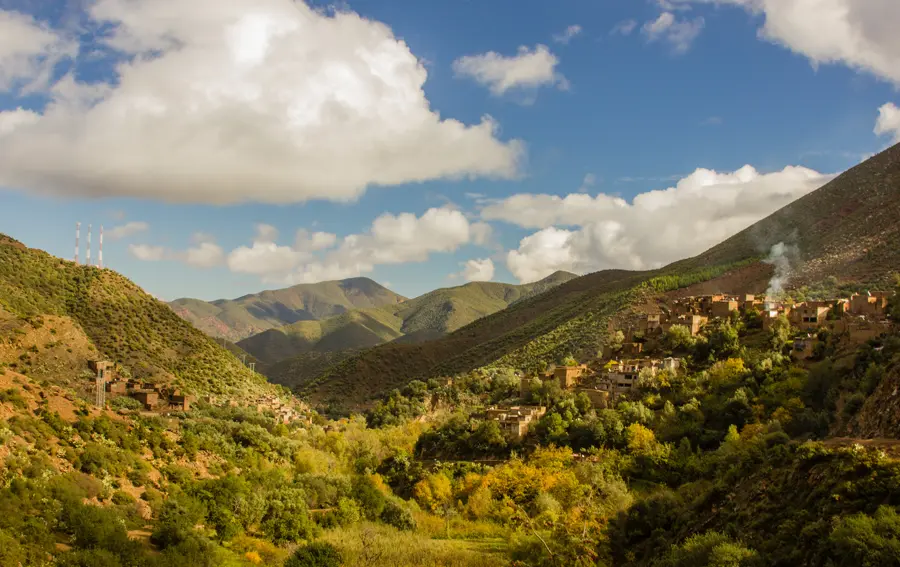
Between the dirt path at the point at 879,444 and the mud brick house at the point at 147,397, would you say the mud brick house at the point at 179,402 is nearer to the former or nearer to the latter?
the mud brick house at the point at 147,397

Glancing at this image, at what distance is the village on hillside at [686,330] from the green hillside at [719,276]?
459 inches

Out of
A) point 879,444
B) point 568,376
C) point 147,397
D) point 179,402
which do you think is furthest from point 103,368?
point 879,444

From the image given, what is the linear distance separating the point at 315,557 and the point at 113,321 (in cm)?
3271

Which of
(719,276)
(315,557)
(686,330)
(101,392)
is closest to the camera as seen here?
(315,557)

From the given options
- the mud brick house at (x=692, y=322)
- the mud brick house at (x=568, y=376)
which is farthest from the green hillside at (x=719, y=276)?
the mud brick house at (x=568, y=376)

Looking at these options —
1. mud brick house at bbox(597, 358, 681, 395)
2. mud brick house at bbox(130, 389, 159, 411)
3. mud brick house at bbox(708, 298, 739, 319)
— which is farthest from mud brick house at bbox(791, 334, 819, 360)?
mud brick house at bbox(130, 389, 159, 411)

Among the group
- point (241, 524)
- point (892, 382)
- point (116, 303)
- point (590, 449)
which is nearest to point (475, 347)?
point (116, 303)

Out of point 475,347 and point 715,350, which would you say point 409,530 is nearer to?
point 715,350

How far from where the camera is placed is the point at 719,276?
72.7 meters

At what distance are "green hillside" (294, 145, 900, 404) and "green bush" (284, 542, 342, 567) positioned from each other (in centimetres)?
3448

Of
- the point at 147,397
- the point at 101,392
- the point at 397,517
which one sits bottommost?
the point at 397,517

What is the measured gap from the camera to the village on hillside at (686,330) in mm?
35281

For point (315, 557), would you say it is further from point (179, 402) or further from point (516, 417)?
point (179, 402)

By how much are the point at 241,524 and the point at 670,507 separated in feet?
55.5
